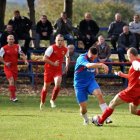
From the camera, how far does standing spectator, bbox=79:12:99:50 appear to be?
91.5 ft

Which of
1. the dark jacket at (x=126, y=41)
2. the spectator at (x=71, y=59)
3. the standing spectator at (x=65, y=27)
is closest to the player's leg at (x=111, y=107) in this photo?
the spectator at (x=71, y=59)

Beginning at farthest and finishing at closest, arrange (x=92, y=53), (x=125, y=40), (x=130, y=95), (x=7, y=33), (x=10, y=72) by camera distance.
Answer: (x=125, y=40), (x=7, y=33), (x=10, y=72), (x=92, y=53), (x=130, y=95)

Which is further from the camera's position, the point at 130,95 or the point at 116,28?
the point at 116,28

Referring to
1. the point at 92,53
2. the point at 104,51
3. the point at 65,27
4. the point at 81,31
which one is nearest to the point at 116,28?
the point at 81,31

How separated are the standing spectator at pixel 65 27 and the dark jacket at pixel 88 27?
465 mm

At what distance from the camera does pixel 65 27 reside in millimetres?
28109

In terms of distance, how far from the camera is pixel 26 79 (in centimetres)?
2906

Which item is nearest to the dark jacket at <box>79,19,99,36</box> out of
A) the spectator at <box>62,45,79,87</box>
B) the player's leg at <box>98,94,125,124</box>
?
the spectator at <box>62,45,79,87</box>

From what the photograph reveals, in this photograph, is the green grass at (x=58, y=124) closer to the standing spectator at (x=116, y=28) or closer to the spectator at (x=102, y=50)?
the spectator at (x=102, y=50)

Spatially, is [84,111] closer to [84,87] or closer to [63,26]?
[84,87]

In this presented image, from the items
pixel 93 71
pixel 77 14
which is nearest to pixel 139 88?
pixel 93 71

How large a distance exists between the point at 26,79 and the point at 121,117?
453 inches

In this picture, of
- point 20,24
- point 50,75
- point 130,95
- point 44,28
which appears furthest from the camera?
point 44,28

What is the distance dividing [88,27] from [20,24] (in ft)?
9.43
